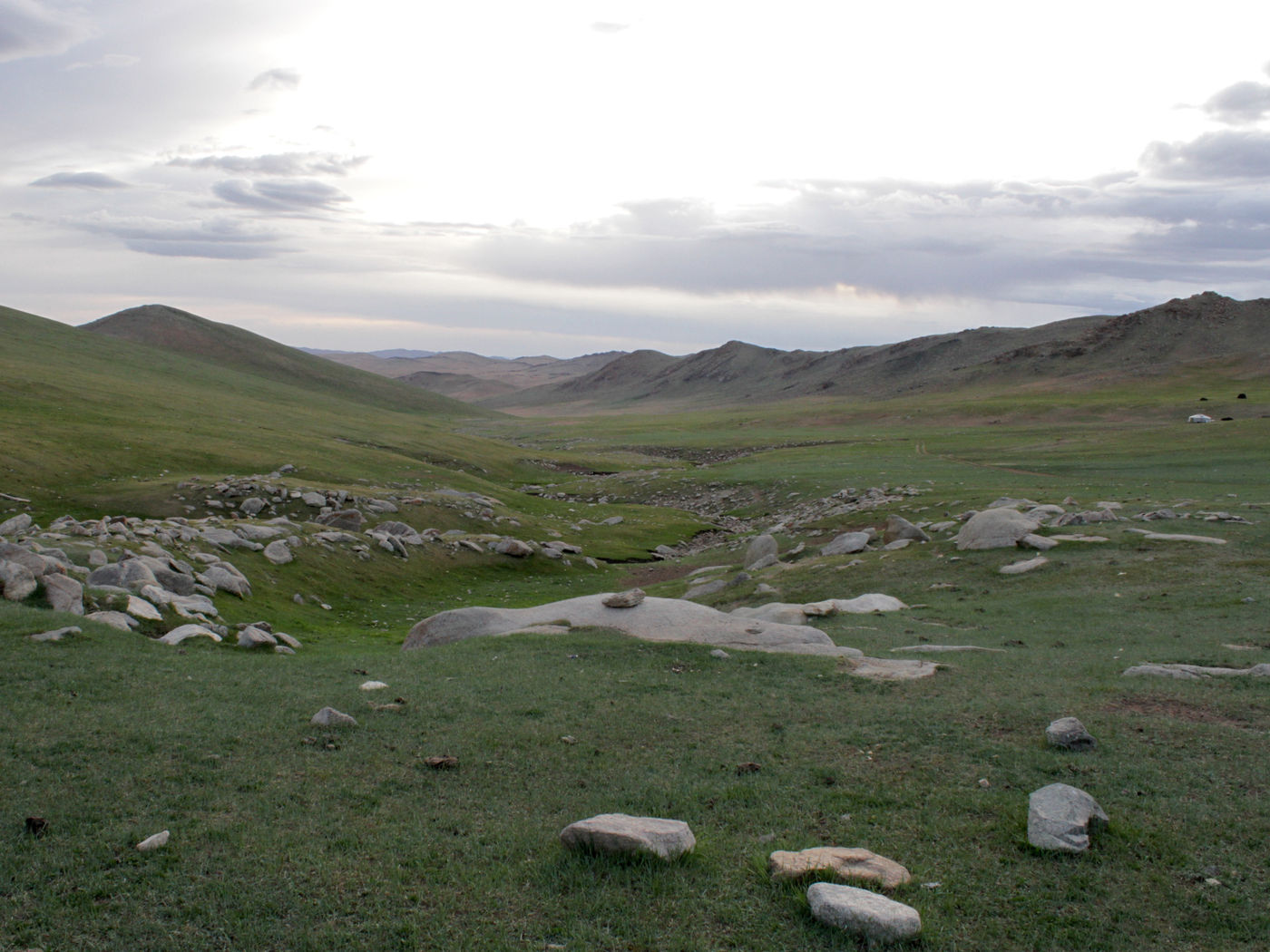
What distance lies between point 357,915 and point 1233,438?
8450 centimetres

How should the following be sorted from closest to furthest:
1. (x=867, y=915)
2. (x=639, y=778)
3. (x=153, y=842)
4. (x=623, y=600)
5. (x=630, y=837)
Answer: (x=867, y=915) < (x=630, y=837) < (x=153, y=842) < (x=639, y=778) < (x=623, y=600)

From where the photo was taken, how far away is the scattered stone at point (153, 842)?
31.1 feet

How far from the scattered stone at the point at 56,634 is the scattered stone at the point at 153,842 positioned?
9910 millimetres

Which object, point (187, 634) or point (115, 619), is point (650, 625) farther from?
point (115, 619)

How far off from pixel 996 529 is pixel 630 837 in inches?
1104

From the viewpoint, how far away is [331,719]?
14.2m

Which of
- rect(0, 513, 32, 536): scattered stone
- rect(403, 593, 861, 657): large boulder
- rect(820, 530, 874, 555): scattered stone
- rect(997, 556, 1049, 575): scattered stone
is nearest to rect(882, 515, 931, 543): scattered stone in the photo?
rect(820, 530, 874, 555): scattered stone

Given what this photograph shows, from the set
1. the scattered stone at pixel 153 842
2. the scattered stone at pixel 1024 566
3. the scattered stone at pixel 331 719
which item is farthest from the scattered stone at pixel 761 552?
the scattered stone at pixel 153 842

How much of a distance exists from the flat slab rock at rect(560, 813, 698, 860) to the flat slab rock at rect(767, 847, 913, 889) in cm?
108

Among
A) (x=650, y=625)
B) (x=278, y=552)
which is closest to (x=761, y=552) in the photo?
(x=650, y=625)

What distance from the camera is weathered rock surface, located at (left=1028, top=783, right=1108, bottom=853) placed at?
9.55 m

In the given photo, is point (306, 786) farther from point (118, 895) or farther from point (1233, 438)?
point (1233, 438)

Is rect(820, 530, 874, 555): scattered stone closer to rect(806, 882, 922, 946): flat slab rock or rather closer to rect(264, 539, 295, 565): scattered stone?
rect(264, 539, 295, 565): scattered stone

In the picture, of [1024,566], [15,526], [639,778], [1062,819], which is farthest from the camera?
[15,526]
